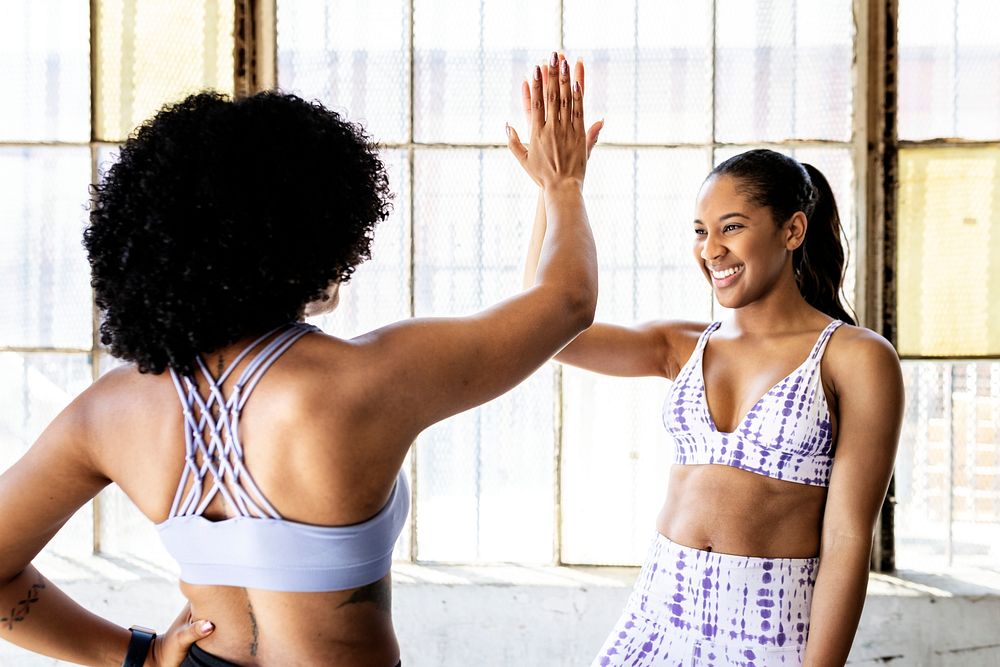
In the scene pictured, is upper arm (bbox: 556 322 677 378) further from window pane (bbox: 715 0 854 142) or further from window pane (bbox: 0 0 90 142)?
window pane (bbox: 0 0 90 142)

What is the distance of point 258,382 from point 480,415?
1729 mm

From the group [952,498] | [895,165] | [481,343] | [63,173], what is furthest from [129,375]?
[952,498]

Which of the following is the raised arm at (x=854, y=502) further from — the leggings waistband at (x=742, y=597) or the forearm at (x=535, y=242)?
the forearm at (x=535, y=242)

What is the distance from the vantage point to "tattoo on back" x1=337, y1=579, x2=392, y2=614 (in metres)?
1.11

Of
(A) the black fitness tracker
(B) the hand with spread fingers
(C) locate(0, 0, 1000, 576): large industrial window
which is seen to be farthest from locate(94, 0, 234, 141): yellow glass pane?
(A) the black fitness tracker

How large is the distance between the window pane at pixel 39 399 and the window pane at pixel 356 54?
3.84ft

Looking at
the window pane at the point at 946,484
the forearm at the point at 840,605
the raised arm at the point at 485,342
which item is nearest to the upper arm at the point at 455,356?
the raised arm at the point at 485,342

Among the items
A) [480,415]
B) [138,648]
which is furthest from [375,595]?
[480,415]

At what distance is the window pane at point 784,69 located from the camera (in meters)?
2.60

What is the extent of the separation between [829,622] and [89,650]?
1.29 meters

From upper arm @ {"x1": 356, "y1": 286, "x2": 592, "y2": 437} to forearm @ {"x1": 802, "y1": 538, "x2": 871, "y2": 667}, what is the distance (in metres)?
0.83

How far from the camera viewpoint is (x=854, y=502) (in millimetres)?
1602

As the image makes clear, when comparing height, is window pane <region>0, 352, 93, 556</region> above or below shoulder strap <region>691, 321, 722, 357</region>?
below

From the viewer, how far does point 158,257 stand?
40.2 inches
